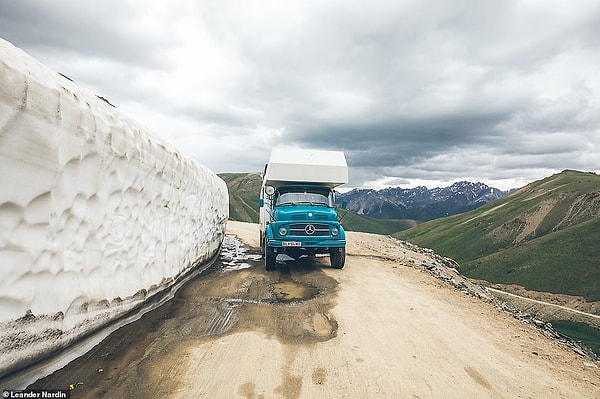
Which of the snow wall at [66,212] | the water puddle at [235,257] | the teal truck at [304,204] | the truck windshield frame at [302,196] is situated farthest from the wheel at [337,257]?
the snow wall at [66,212]

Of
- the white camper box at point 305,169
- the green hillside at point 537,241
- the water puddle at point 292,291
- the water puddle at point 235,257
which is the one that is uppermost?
the white camper box at point 305,169

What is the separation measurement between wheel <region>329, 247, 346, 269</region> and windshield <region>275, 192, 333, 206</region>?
1783 mm

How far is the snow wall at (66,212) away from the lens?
4.21 metres

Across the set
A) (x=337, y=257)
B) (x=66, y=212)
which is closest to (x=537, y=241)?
(x=337, y=257)

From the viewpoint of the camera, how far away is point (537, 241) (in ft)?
265

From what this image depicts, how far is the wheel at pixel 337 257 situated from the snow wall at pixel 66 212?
619 cm

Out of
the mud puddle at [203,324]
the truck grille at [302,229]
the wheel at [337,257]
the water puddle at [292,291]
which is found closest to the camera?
the mud puddle at [203,324]

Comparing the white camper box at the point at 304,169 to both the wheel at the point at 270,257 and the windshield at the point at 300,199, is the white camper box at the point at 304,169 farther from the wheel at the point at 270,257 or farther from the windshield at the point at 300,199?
the wheel at the point at 270,257

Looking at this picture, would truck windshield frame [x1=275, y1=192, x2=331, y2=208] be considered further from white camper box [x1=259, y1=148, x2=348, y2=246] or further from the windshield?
white camper box [x1=259, y1=148, x2=348, y2=246]

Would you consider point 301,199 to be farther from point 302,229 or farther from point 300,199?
point 302,229

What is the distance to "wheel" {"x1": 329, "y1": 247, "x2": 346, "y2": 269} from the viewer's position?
12781 mm

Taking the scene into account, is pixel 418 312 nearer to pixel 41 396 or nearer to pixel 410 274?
pixel 410 274

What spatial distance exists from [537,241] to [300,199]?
285 ft

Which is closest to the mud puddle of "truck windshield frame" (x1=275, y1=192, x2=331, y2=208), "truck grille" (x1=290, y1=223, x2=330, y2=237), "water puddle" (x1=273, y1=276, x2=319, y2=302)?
"water puddle" (x1=273, y1=276, x2=319, y2=302)
